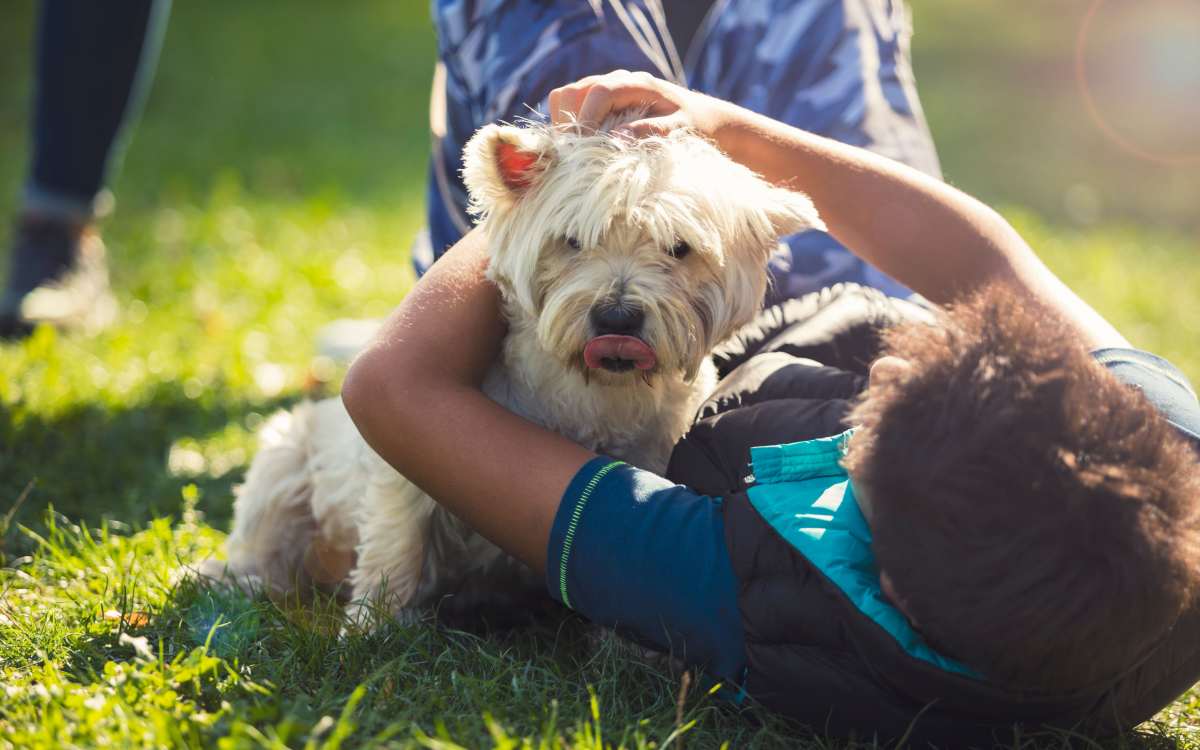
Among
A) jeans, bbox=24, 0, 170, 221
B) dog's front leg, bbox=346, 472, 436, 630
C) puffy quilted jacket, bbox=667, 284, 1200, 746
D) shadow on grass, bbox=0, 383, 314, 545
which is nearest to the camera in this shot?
puffy quilted jacket, bbox=667, 284, 1200, 746

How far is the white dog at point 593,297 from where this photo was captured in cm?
225

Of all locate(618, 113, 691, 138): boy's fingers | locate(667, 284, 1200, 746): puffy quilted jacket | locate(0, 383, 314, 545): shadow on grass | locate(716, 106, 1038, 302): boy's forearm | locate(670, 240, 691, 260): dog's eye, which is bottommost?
locate(0, 383, 314, 545): shadow on grass

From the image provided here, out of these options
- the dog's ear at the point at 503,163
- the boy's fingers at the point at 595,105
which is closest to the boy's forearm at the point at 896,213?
the boy's fingers at the point at 595,105

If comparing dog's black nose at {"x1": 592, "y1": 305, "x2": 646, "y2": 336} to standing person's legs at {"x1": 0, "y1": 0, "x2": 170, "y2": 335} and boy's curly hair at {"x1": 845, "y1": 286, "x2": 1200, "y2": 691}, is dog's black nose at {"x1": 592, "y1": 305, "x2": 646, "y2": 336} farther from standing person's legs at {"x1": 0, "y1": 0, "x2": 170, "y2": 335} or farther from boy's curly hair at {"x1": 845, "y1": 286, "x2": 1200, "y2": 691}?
standing person's legs at {"x1": 0, "y1": 0, "x2": 170, "y2": 335}

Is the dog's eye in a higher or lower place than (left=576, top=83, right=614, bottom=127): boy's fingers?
lower

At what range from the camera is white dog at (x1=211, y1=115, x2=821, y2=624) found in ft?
7.39

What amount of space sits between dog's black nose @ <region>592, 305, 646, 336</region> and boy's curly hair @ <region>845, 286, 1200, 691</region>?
0.59 m

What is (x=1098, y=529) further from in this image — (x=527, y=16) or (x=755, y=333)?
(x=527, y=16)

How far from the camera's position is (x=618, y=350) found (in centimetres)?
224

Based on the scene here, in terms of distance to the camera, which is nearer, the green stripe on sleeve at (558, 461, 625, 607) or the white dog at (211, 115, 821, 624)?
the green stripe on sleeve at (558, 461, 625, 607)

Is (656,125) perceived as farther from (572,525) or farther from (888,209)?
(572,525)

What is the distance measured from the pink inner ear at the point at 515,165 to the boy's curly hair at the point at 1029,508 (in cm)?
93

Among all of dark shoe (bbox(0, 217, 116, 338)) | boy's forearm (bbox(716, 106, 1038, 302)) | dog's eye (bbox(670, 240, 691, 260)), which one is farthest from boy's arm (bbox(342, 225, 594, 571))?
dark shoe (bbox(0, 217, 116, 338))

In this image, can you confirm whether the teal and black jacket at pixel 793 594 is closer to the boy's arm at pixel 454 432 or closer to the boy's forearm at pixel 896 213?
the boy's arm at pixel 454 432
